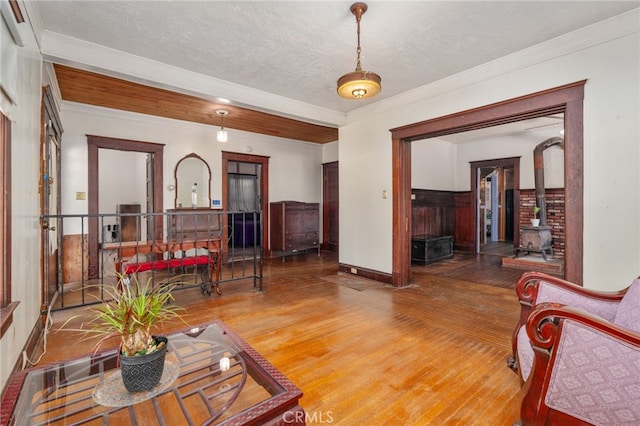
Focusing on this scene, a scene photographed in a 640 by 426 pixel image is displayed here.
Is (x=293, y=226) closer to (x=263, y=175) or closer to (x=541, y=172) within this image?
(x=263, y=175)

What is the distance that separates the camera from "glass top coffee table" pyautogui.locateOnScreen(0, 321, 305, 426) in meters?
1.18

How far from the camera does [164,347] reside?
1369 mm

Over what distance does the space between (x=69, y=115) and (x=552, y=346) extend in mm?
6470

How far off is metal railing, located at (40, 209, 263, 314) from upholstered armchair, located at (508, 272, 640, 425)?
3071mm

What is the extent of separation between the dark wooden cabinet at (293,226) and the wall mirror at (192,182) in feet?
5.24

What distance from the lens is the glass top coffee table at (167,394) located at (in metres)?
1.18

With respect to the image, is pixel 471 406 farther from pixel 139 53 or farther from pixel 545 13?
pixel 139 53

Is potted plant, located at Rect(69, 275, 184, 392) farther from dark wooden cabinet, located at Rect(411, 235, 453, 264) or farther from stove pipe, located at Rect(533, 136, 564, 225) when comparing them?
stove pipe, located at Rect(533, 136, 564, 225)

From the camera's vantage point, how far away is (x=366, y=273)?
4852 mm

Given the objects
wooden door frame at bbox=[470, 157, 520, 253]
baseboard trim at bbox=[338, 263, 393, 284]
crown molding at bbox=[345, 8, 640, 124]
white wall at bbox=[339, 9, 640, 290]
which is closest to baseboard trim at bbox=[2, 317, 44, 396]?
baseboard trim at bbox=[338, 263, 393, 284]

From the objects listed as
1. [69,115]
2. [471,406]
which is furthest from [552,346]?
[69,115]

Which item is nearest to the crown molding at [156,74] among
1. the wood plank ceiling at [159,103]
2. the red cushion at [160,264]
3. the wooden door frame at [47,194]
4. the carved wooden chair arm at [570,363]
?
the wooden door frame at [47,194]

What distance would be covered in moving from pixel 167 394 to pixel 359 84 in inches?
102

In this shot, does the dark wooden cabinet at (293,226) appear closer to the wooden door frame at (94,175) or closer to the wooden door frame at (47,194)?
the wooden door frame at (94,175)
